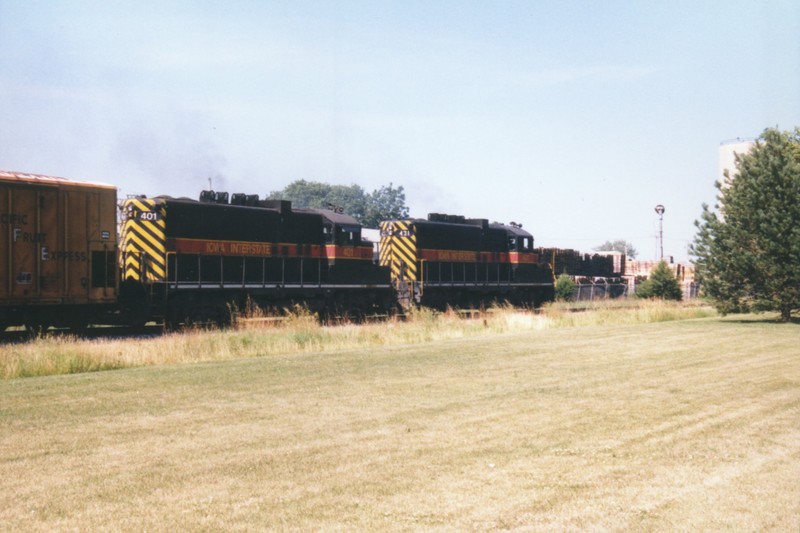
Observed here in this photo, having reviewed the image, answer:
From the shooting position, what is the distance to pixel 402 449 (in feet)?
24.2

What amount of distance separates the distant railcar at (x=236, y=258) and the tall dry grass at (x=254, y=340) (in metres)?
1.10

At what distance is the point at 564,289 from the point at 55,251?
94.2ft

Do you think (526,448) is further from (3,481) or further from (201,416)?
(3,481)

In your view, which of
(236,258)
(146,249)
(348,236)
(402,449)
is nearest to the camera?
(402,449)

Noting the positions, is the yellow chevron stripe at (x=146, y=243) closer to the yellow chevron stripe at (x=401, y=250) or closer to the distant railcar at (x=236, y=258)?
the distant railcar at (x=236, y=258)

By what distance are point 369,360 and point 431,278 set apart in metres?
18.2

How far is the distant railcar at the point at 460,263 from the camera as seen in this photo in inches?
1248

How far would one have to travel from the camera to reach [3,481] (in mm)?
6316

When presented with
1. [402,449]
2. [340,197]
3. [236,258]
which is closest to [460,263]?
[236,258]

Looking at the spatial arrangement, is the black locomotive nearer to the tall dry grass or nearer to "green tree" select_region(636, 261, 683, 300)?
the tall dry grass

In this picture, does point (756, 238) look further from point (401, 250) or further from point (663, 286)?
point (663, 286)

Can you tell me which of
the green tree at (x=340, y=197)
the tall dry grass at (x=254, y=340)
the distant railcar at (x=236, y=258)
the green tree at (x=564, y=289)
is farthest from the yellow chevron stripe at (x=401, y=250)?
the green tree at (x=340, y=197)

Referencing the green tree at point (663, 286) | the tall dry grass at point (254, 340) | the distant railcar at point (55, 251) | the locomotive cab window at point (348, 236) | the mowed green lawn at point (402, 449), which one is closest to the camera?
the mowed green lawn at point (402, 449)

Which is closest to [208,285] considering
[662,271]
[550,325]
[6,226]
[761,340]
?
[6,226]
